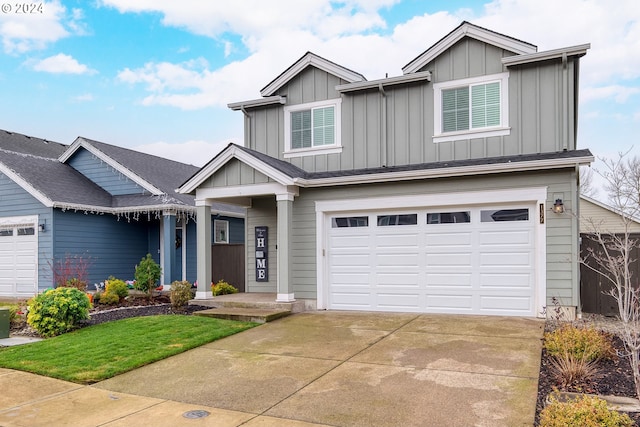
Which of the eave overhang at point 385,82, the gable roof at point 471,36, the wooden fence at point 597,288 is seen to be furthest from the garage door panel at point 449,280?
the gable roof at point 471,36

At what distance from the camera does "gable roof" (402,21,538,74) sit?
10.1m

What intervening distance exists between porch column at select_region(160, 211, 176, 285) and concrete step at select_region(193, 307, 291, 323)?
5.11 meters

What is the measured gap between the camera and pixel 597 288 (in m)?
9.90

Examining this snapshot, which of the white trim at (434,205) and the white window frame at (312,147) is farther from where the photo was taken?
the white window frame at (312,147)

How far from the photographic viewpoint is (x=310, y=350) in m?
7.09

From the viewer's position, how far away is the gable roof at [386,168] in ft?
29.2

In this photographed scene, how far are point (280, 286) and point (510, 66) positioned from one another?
268 inches

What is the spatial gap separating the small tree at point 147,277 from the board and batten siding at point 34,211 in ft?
8.78

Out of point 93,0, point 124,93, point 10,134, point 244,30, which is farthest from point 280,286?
point 10,134

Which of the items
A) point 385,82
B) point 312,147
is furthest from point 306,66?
point 385,82

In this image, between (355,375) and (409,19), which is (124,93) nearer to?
(409,19)

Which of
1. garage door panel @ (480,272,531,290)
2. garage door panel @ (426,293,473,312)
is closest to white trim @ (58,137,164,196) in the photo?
garage door panel @ (426,293,473,312)

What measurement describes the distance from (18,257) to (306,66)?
34.8ft

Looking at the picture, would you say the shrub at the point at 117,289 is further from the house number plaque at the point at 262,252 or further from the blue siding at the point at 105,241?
the house number plaque at the point at 262,252
